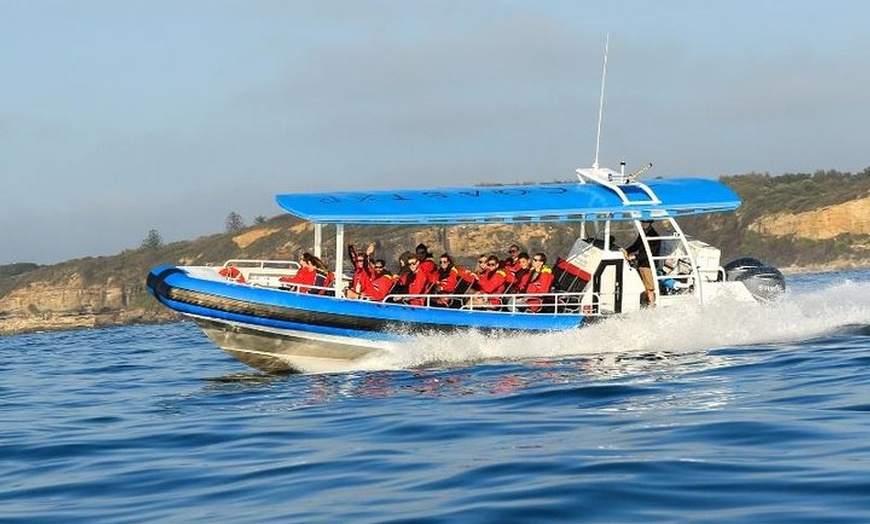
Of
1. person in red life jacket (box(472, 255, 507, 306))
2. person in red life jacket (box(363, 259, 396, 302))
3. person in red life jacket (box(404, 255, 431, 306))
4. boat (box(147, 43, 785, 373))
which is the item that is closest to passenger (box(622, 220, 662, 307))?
boat (box(147, 43, 785, 373))

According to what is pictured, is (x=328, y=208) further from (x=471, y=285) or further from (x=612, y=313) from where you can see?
(x=612, y=313)

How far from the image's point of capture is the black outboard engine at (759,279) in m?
20.6

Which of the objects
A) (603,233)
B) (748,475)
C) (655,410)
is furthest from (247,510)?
(603,233)

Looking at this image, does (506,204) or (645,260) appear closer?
(506,204)

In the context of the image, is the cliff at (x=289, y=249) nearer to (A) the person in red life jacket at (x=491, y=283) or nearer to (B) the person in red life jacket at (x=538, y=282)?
(A) the person in red life jacket at (x=491, y=283)

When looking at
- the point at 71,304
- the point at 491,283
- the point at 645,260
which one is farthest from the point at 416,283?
the point at 71,304

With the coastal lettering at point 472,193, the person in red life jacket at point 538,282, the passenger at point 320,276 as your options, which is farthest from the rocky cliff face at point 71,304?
the person in red life jacket at point 538,282

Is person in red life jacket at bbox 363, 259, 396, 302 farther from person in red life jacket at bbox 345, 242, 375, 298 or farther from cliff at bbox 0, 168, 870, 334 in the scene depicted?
cliff at bbox 0, 168, 870, 334

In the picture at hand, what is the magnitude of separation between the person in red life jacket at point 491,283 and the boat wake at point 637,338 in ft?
2.82

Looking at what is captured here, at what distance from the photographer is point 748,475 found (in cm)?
893

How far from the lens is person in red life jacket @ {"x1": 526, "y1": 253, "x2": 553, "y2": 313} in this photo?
19.2m

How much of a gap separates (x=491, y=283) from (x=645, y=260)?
2463mm

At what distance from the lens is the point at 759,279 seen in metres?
20.8

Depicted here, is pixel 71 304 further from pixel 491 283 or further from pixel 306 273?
pixel 491 283
